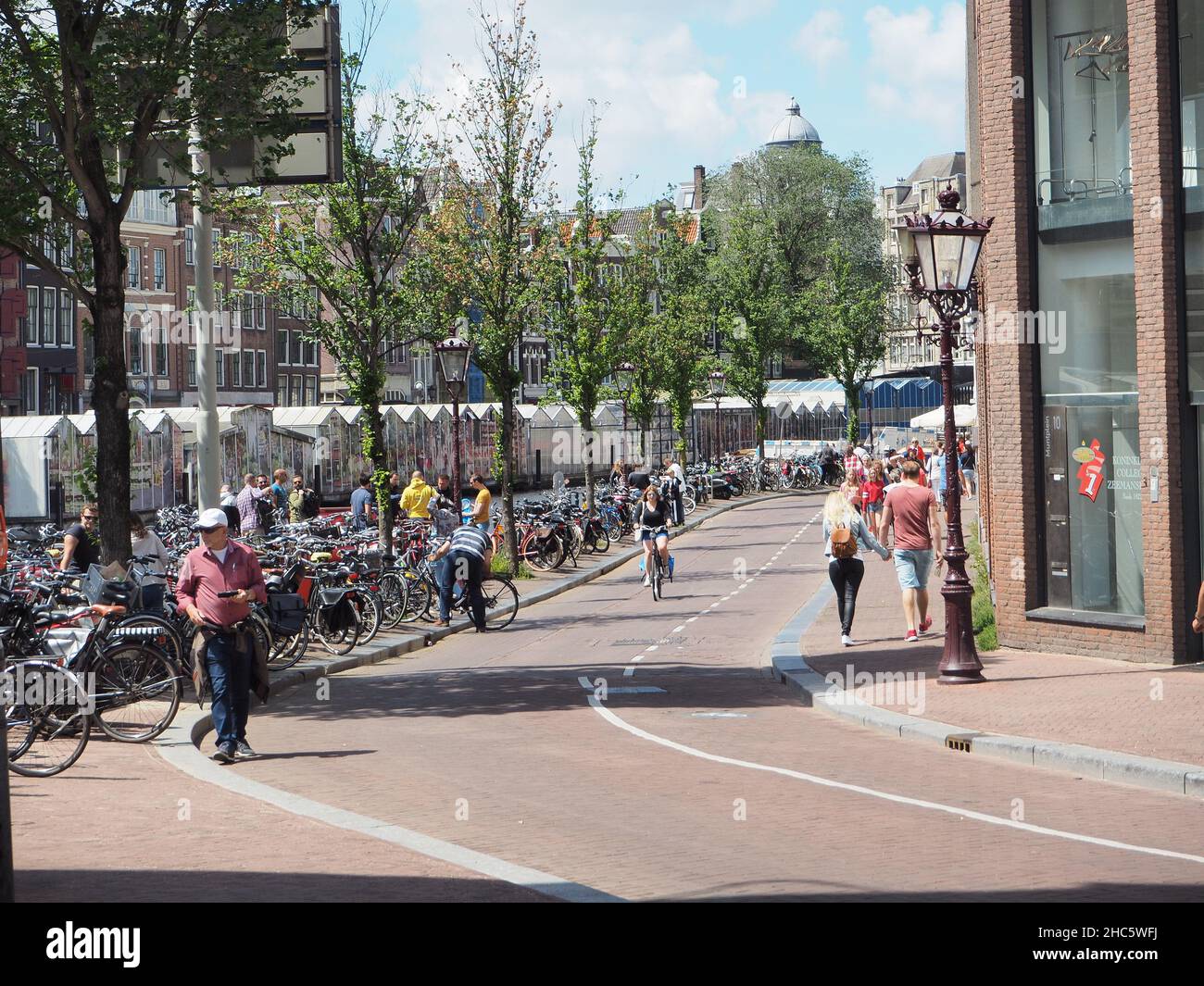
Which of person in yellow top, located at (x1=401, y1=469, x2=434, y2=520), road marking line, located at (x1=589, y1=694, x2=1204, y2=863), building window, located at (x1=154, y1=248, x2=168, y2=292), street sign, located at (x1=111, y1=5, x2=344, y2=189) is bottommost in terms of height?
road marking line, located at (x1=589, y1=694, x2=1204, y2=863)

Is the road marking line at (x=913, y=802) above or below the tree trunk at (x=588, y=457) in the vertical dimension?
below

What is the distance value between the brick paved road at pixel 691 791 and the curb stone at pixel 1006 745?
6.8 inches

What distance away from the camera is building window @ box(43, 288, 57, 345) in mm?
61438

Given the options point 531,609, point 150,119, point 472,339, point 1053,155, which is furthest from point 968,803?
point 472,339

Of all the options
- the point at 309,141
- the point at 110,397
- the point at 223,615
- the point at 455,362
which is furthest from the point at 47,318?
the point at 223,615

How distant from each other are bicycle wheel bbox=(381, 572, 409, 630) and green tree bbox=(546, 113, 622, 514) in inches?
593

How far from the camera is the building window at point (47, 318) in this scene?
6144cm

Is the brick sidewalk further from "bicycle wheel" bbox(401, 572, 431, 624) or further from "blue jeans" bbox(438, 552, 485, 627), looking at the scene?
"bicycle wheel" bbox(401, 572, 431, 624)

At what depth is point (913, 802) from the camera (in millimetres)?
9836

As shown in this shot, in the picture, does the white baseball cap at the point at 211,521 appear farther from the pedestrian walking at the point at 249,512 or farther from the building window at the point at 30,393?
the building window at the point at 30,393

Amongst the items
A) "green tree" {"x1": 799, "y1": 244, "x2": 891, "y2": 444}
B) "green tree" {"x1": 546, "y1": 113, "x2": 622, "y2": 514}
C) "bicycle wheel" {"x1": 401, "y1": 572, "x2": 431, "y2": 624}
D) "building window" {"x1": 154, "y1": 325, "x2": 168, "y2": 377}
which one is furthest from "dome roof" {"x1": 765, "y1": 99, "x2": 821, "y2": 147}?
"bicycle wheel" {"x1": 401, "y1": 572, "x2": 431, "y2": 624}

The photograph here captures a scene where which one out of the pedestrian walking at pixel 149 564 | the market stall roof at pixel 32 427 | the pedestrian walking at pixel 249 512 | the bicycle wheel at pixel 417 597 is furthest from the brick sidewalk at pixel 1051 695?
the market stall roof at pixel 32 427

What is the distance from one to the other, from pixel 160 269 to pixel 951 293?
64786mm

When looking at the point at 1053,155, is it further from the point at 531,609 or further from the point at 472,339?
the point at 472,339
